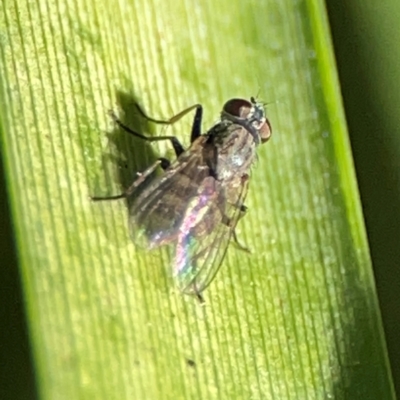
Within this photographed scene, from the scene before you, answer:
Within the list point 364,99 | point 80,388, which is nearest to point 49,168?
point 80,388

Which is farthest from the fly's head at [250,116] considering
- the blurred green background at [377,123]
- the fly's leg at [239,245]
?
the blurred green background at [377,123]

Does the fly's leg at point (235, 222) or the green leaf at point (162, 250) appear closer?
the green leaf at point (162, 250)

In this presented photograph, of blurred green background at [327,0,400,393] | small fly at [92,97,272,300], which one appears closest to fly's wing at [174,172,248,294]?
small fly at [92,97,272,300]

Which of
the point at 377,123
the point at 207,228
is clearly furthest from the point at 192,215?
the point at 377,123

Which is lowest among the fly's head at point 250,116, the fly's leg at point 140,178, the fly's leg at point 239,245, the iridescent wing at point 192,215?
the fly's leg at point 239,245

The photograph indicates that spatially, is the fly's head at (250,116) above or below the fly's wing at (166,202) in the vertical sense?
above

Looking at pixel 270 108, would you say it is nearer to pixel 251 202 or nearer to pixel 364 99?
pixel 251 202

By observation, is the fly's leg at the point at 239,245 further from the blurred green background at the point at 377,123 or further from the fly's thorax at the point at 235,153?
the blurred green background at the point at 377,123
